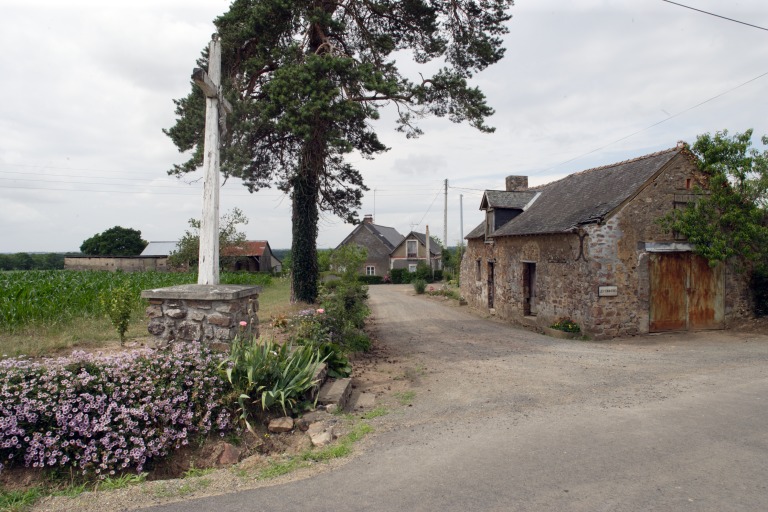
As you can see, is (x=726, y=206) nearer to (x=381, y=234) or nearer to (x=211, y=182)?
(x=211, y=182)

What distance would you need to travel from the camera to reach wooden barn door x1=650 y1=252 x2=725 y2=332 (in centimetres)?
1333

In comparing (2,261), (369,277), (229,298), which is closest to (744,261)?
(229,298)

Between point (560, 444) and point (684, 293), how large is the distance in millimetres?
10857

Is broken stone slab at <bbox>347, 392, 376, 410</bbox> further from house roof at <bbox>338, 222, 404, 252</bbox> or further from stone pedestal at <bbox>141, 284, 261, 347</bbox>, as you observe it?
house roof at <bbox>338, 222, 404, 252</bbox>

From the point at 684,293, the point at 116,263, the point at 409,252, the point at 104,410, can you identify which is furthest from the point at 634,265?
the point at 409,252

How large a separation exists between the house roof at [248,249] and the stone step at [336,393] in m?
35.9

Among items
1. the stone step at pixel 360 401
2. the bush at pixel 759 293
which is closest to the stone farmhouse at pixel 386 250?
the bush at pixel 759 293

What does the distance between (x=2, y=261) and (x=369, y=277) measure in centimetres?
3794

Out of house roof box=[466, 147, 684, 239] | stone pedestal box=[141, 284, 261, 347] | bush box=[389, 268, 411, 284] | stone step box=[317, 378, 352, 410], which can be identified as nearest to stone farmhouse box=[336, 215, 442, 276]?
bush box=[389, 268, 411, 284]

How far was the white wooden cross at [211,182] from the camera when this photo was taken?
23.0ft

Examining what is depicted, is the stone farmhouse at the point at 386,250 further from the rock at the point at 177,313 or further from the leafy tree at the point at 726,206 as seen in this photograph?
the rock at the point at 177,313

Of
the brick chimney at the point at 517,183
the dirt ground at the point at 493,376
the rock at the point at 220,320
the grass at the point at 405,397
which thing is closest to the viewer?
the dirt ground at the point at 493,376

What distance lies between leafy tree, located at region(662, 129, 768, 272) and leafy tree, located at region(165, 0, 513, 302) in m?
5.82

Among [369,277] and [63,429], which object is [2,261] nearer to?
[369,277]
